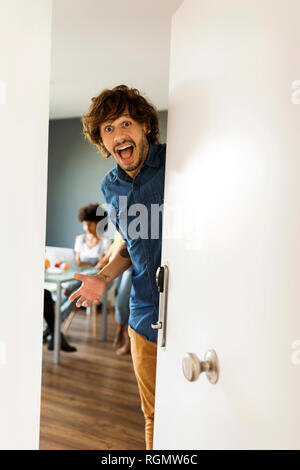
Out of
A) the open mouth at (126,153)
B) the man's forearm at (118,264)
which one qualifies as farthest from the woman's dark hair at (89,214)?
the open mouth at (126,153)

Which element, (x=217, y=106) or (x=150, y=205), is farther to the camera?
(x=150, y=205)

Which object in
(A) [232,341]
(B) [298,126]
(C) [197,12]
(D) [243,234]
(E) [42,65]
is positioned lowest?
(A) [232,341]

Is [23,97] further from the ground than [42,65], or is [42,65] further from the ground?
[42,65]

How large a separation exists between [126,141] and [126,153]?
5cm

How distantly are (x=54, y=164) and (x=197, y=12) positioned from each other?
521 centimetres

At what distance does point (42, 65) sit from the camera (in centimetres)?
104

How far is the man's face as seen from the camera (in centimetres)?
149

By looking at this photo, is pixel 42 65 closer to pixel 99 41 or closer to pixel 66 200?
pixel 99 41

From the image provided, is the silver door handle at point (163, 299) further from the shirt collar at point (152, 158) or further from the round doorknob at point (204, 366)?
the shirt collar at point (152, 158)

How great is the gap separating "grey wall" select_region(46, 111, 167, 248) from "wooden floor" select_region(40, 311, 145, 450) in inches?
102

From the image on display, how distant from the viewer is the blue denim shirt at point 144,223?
4.86 ft

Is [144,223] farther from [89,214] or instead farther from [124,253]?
[89,214]

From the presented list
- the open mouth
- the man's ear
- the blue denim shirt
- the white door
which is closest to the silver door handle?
the white door
